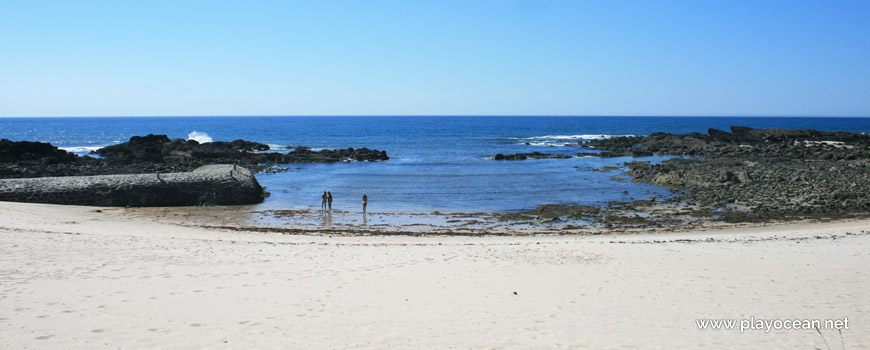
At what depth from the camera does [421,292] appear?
9172mm

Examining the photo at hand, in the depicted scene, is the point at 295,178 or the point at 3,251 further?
the point at 295,178

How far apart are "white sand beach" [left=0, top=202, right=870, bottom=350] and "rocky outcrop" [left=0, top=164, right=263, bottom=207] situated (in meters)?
7.77

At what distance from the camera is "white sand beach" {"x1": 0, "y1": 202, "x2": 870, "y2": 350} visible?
22.2 ft

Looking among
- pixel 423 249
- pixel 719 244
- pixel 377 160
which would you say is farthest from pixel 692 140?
pixel 423 249

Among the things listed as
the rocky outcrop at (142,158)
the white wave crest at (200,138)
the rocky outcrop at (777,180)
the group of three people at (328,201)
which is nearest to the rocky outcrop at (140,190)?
the group of three people at (328,201)

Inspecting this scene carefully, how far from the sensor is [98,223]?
17391 mm

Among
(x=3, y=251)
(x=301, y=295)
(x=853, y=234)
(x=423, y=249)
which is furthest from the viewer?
(x=853, y=234)

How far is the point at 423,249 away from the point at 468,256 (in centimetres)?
151

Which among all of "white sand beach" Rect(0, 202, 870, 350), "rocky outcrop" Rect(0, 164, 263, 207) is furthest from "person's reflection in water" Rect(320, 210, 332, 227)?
"white sand beach" Rect(0, 202, 870, 350)

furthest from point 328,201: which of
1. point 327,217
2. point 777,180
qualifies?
point 777,180

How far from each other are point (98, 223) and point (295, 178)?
16.7 meters

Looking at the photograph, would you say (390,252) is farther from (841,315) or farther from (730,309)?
(841,315)

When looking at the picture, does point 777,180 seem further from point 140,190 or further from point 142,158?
point 142,158

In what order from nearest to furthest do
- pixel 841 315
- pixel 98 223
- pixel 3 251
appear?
pixel 841 315 < pixel 3 251 < pixel 98 223
